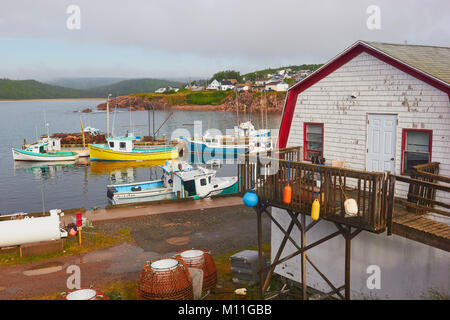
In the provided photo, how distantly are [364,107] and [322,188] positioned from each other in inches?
140

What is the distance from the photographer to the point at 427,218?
36.0 ft

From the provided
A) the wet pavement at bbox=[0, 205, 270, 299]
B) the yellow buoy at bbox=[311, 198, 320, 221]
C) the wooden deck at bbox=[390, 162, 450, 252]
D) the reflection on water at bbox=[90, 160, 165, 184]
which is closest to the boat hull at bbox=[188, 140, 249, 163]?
the reflection on water at bbox=[90, 160, 165, 184]

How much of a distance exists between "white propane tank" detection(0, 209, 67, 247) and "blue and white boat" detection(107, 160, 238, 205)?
11337 mm

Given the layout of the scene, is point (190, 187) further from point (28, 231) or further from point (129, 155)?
point (129, 155)

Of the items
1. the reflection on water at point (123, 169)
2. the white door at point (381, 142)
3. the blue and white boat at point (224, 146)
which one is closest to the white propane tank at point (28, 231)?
the white door at point (381, 142)

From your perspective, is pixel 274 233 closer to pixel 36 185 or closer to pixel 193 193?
pixel 193 193

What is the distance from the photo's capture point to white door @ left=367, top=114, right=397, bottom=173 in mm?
12234

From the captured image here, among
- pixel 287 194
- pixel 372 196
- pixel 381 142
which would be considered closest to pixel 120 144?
pixel 287 194

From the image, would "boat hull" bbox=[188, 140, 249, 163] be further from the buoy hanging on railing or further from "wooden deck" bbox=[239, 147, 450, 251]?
the buoy hanging on railing

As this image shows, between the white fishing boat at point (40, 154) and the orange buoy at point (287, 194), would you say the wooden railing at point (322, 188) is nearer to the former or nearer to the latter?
the orange buoy at point (287, 194)

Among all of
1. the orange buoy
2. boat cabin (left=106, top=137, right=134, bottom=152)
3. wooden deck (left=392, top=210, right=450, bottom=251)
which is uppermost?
the orange buoy

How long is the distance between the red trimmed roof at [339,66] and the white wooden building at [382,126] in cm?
3

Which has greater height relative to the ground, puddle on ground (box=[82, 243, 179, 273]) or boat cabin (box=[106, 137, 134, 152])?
boat cabin (box=[106, 137, 134, 152])
